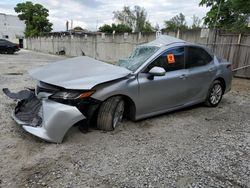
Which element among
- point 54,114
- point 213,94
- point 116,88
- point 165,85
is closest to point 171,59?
point 165,85

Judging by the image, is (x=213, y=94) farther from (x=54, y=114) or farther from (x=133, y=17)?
(x=133, y=17)

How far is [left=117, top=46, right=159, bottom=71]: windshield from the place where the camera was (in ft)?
12.8

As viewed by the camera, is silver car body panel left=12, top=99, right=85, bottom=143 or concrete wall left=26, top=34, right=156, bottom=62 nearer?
silver car body panel left=12, top=99, right=85, bottom=143

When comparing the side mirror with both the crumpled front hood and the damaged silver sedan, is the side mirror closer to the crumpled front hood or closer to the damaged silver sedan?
the damaged silver sedan

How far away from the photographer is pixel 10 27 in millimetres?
51906

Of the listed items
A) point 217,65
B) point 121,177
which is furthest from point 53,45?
point 121,177

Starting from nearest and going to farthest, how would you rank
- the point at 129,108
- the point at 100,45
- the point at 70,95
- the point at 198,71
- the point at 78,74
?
the point at 70,95 → the point at 78,74 → the point at 129,108 → the point at 198,71 → the point at 100,45

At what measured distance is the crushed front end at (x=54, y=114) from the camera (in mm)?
2967

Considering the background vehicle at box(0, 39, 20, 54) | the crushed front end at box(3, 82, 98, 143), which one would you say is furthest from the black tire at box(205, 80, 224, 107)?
the background vehicle at box(0, 39, 20, 54)

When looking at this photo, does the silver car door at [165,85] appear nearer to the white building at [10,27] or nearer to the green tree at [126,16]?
the green tree at [126,16]

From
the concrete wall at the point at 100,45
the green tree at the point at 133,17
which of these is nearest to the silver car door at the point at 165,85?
the concrete wall at the point at 100,45

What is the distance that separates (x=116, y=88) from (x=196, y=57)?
2151mm

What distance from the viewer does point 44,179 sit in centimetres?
240

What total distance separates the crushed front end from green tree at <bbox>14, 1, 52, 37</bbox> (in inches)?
1695
